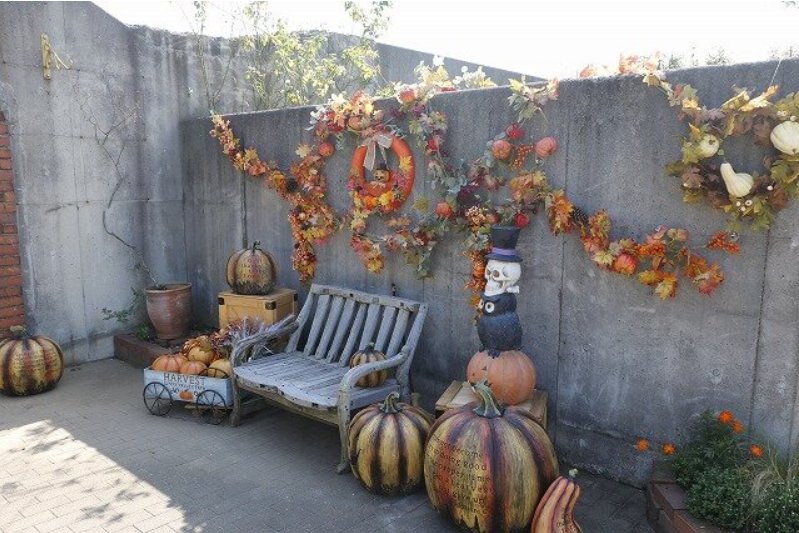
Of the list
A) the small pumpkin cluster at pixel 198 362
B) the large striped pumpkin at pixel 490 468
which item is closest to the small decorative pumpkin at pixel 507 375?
the large striped pumpkin at pixel 490 468

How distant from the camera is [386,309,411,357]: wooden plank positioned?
4309 mm

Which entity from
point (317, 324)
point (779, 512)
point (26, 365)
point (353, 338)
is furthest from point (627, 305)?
point (26, 365)

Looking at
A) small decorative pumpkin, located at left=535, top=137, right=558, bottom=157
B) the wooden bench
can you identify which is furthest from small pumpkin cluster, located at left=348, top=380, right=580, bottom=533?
small decorative pumpkin, located at left=535, top=137, right=558, bottom=157

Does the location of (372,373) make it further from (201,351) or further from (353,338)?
(201,351)

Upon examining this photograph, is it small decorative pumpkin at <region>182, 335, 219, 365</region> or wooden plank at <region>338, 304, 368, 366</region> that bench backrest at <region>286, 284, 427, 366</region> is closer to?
wooden plank at <region>338, 304, 368, 366</region>

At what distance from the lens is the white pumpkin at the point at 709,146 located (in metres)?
3.00

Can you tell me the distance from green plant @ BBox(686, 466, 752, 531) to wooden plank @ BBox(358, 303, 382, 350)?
2309 mm

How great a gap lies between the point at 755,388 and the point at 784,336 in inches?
12.4

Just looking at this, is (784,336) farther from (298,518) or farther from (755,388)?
(298,518)

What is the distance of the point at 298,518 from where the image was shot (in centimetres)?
332

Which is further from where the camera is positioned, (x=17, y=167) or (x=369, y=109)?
(x=17, y=167)

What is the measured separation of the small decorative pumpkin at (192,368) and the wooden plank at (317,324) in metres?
0.81

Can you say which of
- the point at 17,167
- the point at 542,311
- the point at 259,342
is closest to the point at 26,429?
the point at 259,342

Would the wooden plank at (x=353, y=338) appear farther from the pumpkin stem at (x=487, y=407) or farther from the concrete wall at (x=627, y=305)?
the pumpkin stem at (x=487, y=407)
